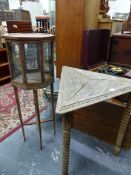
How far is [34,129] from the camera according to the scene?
1.80 meters

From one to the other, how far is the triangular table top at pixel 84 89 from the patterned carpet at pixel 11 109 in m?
0.97

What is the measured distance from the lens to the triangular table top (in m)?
0.86

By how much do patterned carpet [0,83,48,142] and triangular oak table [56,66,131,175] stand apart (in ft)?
2.76

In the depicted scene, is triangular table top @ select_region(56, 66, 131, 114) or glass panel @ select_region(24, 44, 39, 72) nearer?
triangular table top @ select_region(56, 66, 131, 114)

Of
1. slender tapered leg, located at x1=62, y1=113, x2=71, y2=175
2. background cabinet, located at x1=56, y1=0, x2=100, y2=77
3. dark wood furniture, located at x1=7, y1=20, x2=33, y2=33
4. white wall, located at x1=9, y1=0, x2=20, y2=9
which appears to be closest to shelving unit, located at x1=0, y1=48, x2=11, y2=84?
dark wood furniture, located at x1=7, y1=20, x2=33, y2=33

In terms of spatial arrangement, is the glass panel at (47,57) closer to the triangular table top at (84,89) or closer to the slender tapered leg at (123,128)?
the triangular table top at (84,89)

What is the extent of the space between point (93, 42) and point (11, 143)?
1.28 m

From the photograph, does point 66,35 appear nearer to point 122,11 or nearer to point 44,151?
point 44,151

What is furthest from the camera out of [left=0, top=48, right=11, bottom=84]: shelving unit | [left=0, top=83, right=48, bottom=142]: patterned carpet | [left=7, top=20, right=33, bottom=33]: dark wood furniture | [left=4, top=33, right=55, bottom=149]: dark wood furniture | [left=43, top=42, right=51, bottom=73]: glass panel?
[left=0, top=48, right=11, bottom=84]: shelving unit

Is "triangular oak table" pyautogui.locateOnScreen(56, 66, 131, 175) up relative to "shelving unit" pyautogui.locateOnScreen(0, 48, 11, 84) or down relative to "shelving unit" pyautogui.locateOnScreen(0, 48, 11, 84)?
up

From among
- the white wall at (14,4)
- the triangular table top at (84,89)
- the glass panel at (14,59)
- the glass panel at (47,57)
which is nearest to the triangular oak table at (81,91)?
the triangular table top at (84,89)

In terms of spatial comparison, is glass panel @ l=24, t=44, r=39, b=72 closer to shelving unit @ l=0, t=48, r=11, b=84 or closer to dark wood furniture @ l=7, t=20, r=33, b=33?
dark wood furniture @ l=7, t=20, r=33, b=33

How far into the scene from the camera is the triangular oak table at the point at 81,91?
87 centimetres

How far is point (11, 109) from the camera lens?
7.06 feet
